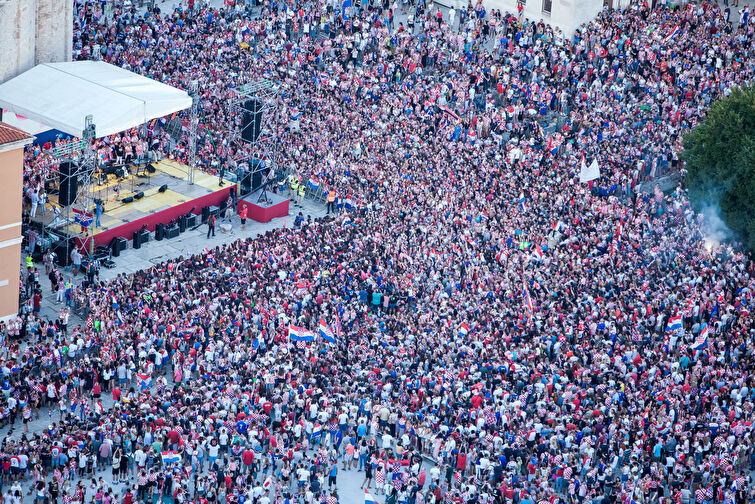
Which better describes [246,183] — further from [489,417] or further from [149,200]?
[489,417]

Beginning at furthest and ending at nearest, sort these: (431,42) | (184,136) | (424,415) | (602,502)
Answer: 1. (431,42)
2. (184,136)
3. (424,415)
4. (602,502)

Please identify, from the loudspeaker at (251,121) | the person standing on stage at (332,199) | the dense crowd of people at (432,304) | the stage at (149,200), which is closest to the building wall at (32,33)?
the dense crowd of people at (432,304)

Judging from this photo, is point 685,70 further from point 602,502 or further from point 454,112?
point 602,502

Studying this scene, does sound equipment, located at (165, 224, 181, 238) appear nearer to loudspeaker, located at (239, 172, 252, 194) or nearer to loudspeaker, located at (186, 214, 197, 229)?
loudspeaker, located at (186, 214, 197, 229)

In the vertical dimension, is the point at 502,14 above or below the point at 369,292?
above

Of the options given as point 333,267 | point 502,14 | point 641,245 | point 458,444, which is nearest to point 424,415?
point 458,444

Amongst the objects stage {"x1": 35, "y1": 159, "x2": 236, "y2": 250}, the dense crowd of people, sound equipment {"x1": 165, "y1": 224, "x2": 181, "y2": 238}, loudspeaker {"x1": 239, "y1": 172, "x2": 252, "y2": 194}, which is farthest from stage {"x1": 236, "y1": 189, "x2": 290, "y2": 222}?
sound equipment {"x1": 165, "y1": 224, "x2": 181, "y2": 238}
